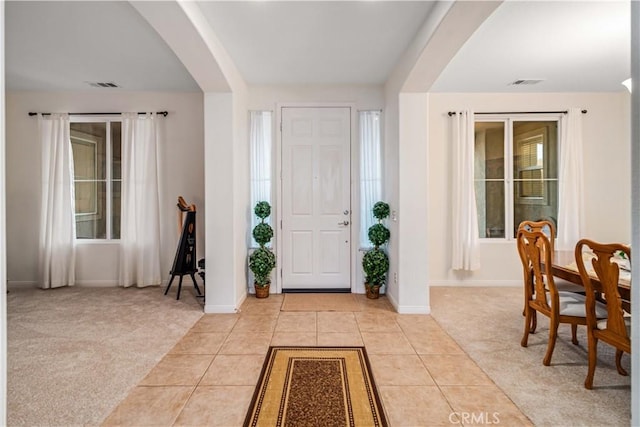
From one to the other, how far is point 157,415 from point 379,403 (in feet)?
4.17

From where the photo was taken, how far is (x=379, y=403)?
2.05 metres

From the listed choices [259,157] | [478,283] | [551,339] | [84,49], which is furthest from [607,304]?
[84,49]

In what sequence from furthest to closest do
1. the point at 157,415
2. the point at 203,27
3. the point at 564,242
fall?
the point at 564,242 < the point at 203,27 < the point at 157,415

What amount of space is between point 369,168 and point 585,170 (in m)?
3.09

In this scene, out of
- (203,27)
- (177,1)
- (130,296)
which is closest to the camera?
(177,1)

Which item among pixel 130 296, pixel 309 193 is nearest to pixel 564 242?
pixel 309 193

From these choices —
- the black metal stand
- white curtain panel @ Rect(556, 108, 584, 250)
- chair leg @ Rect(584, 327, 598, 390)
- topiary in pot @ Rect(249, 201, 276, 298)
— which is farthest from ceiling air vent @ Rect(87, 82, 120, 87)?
white curtain panel @ Rect(556, 108, 584, 250)

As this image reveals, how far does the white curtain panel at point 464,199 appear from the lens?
4.77m

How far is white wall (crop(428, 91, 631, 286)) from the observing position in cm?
482

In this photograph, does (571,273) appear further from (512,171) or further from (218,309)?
(218,309)

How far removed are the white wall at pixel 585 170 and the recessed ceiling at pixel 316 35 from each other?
1.40m

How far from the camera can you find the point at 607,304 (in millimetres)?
2115

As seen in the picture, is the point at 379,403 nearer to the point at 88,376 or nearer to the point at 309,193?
the point at 88,376
